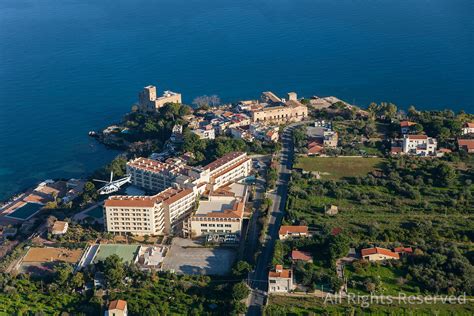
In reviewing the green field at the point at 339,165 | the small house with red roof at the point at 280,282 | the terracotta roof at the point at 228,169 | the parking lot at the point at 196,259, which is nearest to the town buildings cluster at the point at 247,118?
the green field at the point at 339,165

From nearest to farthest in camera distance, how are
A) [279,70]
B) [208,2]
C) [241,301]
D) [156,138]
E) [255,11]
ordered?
[241,301], [156,138], [279,70], [255,11], [208,2]

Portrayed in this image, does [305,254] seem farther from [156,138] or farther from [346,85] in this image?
[346,85]

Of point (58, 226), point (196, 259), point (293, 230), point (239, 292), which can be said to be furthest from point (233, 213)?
point (58, 226)

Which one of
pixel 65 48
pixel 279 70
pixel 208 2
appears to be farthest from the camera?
pixel 208 2

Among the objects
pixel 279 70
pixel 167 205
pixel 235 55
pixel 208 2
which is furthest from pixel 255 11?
pixel 167 205

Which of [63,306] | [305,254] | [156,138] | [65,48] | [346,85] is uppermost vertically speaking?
[65,48]

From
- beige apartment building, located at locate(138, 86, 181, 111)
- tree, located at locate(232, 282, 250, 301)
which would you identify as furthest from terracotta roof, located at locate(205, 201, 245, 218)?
beige apartment building, located at locate(138, 86, 181, 111)
